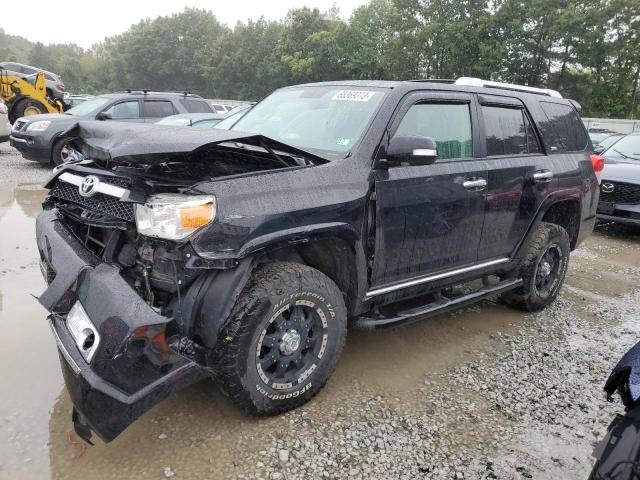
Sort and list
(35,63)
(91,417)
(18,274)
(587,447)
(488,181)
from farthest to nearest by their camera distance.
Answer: (35,63) → (18,274) → (488,181) → (587,447) → (91,417)

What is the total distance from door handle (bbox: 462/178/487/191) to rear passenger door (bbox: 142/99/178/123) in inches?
323

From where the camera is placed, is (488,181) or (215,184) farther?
(488,181)

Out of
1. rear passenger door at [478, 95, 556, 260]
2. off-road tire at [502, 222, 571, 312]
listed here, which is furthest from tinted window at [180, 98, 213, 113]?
off-road tire at [502, 222, 571, 312]

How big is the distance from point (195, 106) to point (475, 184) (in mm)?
8857

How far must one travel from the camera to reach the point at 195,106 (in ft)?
36.7

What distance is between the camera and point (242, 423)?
110 inches

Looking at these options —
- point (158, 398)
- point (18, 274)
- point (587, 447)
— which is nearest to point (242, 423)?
point (158, 398)

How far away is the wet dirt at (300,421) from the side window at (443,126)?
4.98ft

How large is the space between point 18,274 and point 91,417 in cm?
320

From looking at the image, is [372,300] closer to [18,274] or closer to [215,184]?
[215,184]

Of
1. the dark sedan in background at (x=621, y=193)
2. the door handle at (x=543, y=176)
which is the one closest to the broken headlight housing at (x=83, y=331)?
the door handle at (x=543, y=176)

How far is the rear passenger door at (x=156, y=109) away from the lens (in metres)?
10.5


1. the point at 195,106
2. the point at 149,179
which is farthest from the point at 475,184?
the point at 195,106

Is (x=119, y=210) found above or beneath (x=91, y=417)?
above
